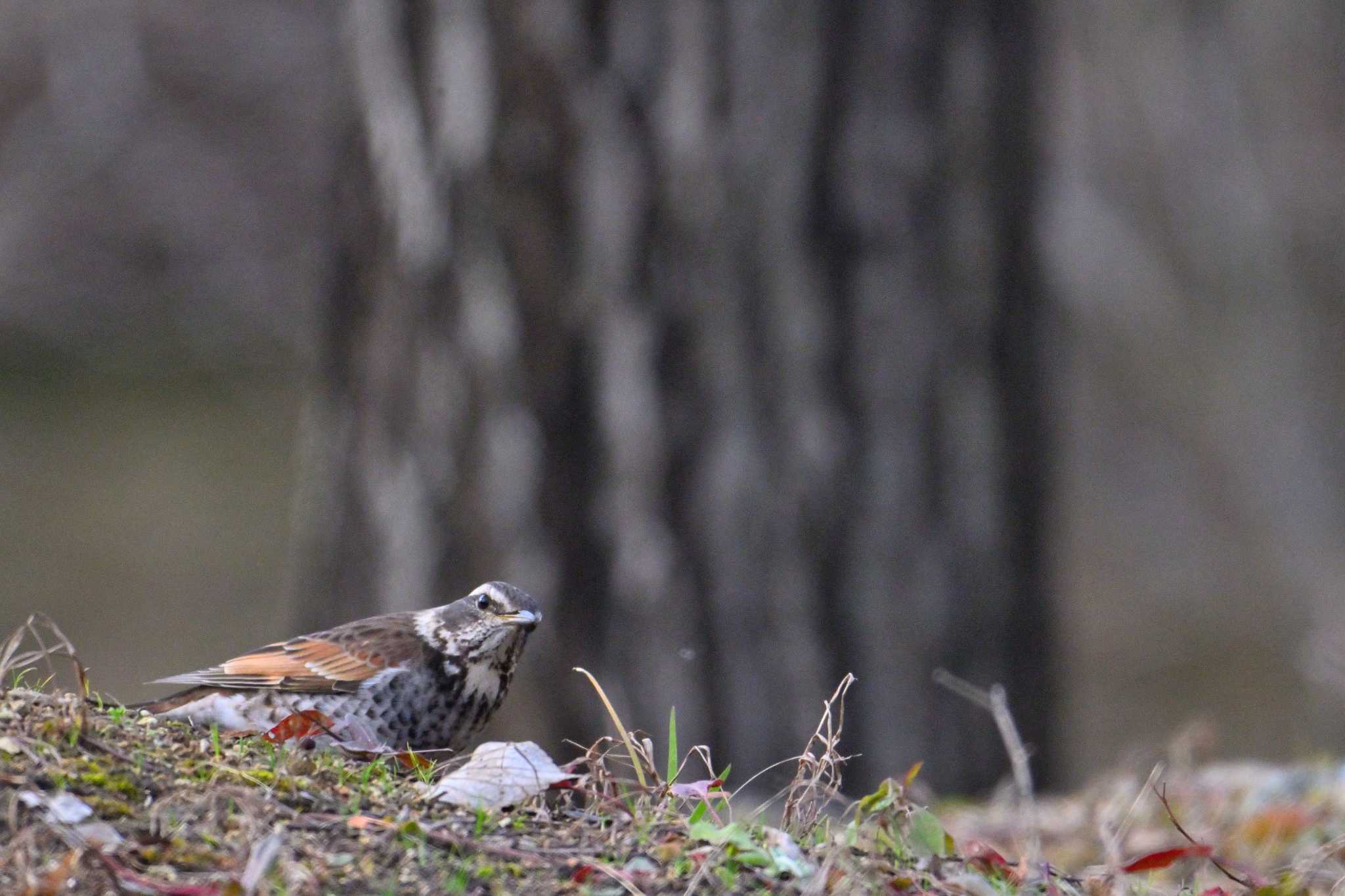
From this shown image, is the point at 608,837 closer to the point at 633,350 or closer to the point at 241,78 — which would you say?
the point at 633,350

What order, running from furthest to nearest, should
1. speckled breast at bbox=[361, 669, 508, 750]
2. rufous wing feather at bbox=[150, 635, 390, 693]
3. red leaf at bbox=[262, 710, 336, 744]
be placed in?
rufous wing feather at bbox=[150, 635, 390, 693] < speckled breast at bbox=[361, 669, 508, 750] < red leaf at bbox=[262, 710, 336, 744]

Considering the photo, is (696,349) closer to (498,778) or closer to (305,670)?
(305,670)

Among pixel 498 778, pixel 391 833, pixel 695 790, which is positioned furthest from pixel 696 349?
pixel 391 833

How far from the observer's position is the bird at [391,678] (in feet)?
13.6

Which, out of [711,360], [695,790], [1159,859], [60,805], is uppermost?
[711,360]

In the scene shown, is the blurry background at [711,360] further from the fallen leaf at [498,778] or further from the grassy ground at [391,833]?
the fallen leaf at [498,778]

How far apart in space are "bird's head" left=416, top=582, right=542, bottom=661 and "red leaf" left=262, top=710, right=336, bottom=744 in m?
0.58

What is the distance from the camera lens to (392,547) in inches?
286

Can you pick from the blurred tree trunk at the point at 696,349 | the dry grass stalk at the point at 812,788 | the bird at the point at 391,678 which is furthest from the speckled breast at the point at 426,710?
the blurred tree trunk at the point at 696,349

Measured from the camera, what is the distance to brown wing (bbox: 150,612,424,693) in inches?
167

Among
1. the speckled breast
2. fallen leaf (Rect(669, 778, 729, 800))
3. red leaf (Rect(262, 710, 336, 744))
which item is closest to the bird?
the speckled breast

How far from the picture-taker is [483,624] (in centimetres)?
435

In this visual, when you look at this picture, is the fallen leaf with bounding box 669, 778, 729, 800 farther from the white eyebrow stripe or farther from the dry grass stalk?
the white eyebrow stripe

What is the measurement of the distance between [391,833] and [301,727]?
0.91 metres
